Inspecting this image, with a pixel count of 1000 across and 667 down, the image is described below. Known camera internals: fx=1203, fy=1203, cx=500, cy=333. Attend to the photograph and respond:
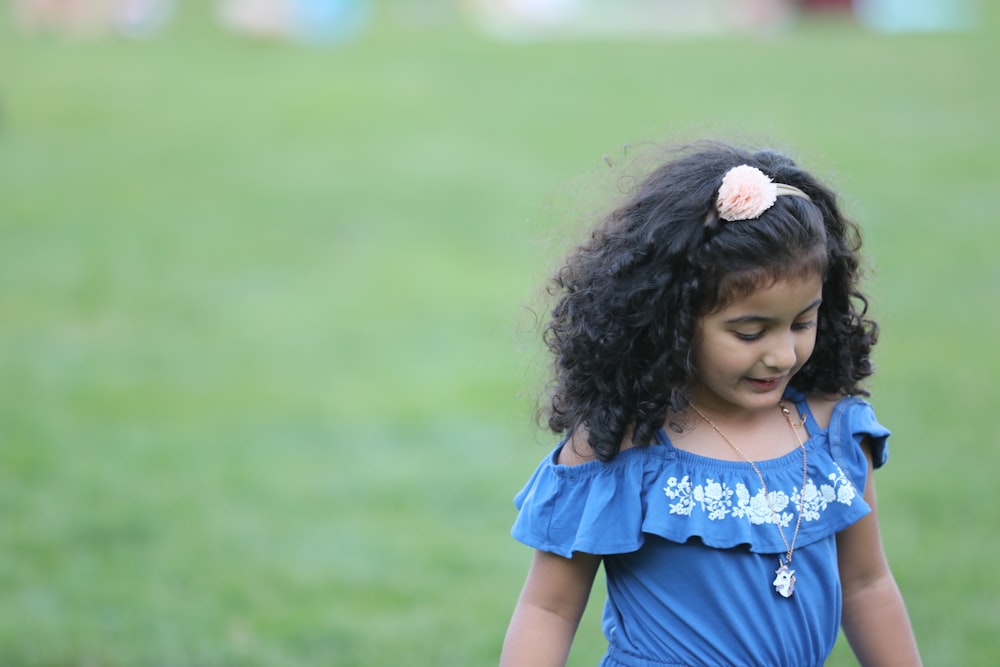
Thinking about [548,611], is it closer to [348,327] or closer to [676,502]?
[676,502]

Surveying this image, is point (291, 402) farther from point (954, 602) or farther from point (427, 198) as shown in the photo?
point (427, 198)

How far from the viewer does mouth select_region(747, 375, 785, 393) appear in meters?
2.00

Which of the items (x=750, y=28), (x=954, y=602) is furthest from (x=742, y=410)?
(x=750, y=28)

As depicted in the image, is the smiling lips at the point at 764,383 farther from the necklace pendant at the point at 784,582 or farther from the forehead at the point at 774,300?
the necklace pendant at the point at 784,582

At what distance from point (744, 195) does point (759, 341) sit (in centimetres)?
24

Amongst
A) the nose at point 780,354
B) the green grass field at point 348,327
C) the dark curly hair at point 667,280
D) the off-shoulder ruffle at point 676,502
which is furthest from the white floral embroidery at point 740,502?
the green grass field at point 348,327

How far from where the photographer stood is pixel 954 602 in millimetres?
4039

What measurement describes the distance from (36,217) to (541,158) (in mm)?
4880

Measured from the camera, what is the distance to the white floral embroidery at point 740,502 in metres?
1.99

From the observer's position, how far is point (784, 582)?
2.01 m

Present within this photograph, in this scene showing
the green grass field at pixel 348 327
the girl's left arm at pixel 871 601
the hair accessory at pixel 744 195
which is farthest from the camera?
the green grass field at pixel 348 327

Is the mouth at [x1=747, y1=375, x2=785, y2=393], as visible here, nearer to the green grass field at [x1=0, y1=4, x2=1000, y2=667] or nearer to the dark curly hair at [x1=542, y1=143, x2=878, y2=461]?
the dark curly hair at [x1=542, y1=143, x2=878, y2=461]

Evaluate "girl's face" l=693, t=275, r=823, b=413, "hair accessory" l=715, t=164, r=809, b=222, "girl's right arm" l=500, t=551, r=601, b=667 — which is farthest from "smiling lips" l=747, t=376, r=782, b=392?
"girl's right arm" l=500, t=551, r=601, b=667

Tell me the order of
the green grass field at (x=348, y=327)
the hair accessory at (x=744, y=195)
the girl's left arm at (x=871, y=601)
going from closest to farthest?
1. the hair accessory at (x=744, y=195)
2. the girl's left arm at (x=871, y=601)
3. the green grass field at (x=348, y=327)
